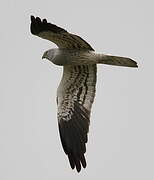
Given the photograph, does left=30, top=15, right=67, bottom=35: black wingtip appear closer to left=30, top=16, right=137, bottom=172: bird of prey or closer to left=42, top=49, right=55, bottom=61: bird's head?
left=30, top=16, right=137, bottom=172: bird of prey

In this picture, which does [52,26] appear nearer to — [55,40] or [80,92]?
[55,40]

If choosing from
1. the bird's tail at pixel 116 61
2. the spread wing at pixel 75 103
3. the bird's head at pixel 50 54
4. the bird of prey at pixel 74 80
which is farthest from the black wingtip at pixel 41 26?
the spread wing at pixel 75 103

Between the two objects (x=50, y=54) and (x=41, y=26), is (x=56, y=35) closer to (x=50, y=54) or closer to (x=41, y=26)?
(x=41, y=26)

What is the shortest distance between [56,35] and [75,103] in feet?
6.54

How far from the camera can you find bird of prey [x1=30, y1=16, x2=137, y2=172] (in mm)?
14412

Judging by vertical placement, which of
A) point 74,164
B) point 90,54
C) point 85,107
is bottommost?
point 74,164

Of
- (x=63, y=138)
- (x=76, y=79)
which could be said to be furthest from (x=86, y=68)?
(x=63, y=138)

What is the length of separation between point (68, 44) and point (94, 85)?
4.14 ft

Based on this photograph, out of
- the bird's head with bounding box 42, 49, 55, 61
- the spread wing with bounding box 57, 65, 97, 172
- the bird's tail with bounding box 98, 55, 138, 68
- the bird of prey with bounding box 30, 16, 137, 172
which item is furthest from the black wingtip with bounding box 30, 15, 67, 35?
the spread wing with bounding box 57, 65, 97, 172

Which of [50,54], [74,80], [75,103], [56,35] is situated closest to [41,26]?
[56,35]

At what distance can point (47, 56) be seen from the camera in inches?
616

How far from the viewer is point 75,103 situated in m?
15.9

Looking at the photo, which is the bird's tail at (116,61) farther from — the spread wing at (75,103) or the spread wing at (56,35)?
the spread wing at (75,103)

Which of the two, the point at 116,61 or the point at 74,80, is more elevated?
the point at 116,61
